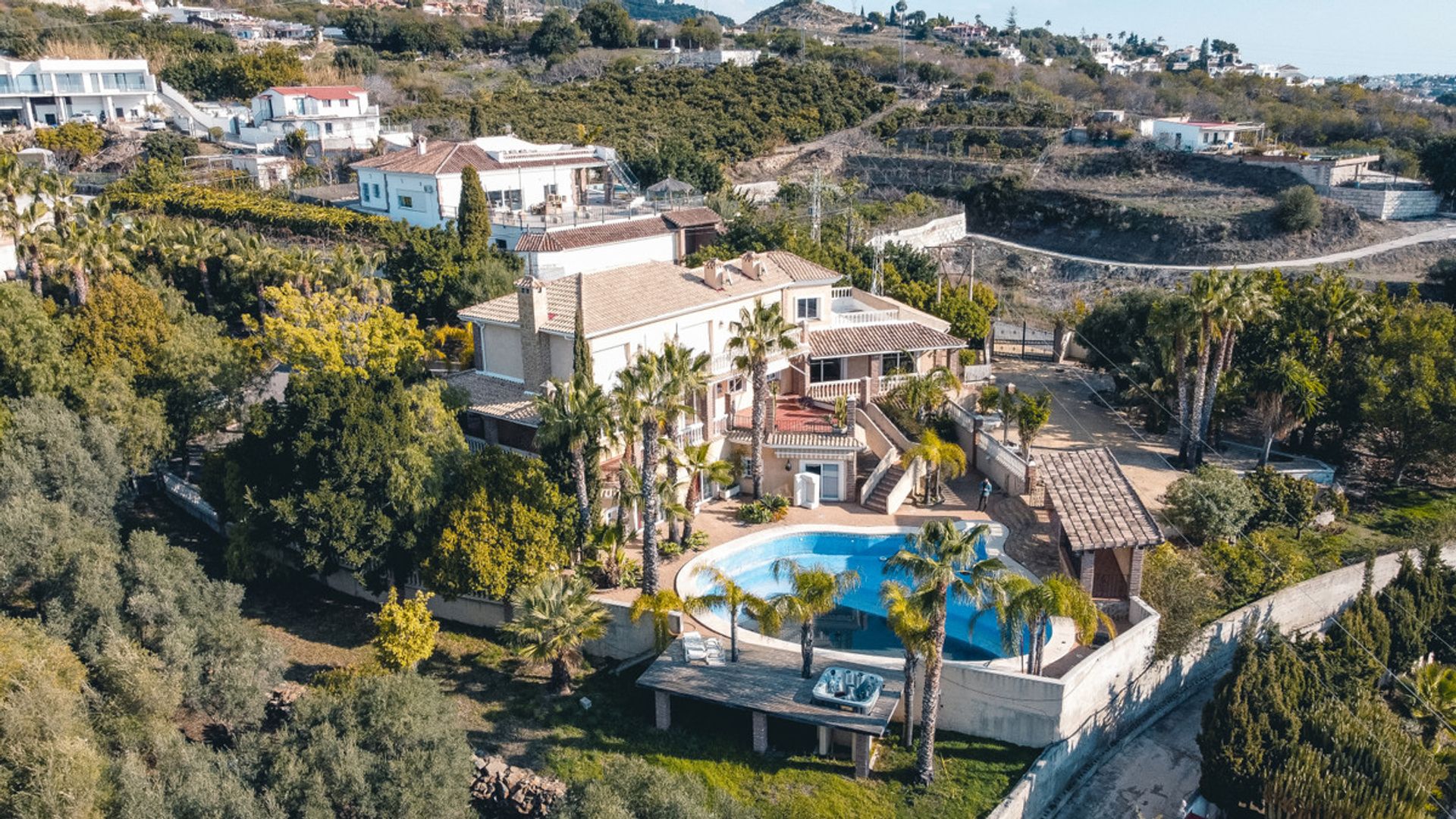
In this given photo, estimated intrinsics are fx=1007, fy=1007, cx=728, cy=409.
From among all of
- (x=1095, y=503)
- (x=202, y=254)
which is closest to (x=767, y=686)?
(x=1095, y=503)

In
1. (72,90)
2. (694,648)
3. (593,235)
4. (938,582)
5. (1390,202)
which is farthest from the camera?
(72,90)

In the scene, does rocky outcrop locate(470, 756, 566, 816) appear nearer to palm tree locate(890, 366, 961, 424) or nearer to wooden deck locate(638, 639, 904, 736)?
wooden deck locate(638, 639, 904, 736)

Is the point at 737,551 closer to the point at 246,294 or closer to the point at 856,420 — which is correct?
the point at 856,420

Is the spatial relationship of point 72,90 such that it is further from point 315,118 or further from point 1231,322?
point 1231,322

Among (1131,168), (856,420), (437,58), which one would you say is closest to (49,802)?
(856,420)

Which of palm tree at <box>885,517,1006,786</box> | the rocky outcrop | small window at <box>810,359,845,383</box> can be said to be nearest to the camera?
palm tree at <box>885,517,1006,786</box>

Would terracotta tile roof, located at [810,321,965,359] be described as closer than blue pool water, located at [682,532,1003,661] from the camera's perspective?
No

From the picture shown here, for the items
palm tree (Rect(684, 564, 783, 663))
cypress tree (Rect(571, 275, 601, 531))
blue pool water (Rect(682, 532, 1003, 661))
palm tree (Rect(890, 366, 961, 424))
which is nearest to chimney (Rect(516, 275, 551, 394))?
cypress tree (Rect(571, 275, 601, 531))
